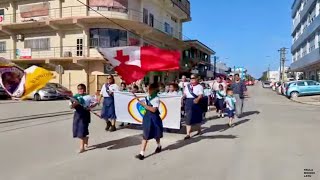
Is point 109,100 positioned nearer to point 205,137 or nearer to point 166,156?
point 205,137

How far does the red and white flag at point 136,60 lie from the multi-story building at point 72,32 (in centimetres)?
2360

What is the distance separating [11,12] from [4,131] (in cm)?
3070

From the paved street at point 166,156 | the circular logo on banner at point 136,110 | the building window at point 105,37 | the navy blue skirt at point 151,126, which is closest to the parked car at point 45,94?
the building window at point 105,37

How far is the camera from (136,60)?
923cm

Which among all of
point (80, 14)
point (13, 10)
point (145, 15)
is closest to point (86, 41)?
point (80, 14)

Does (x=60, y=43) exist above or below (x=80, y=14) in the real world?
below

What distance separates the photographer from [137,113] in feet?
35.9

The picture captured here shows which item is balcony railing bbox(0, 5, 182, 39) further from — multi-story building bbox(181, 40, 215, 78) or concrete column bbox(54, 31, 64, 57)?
multi-story building bbox(181, 40, 215, 78)

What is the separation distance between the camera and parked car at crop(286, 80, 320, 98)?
111 ft

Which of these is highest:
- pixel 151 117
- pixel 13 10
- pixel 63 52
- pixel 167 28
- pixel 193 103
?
pixel 13 10

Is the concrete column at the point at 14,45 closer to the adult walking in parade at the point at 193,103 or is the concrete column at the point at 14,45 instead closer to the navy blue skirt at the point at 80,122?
the adult walking in parade at the point at 193,103

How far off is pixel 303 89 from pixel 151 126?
29072 millimetres

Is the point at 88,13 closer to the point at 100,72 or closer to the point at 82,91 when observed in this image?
the point at 100,72

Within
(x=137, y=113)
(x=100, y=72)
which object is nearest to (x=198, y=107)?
(x=137, y=113)
